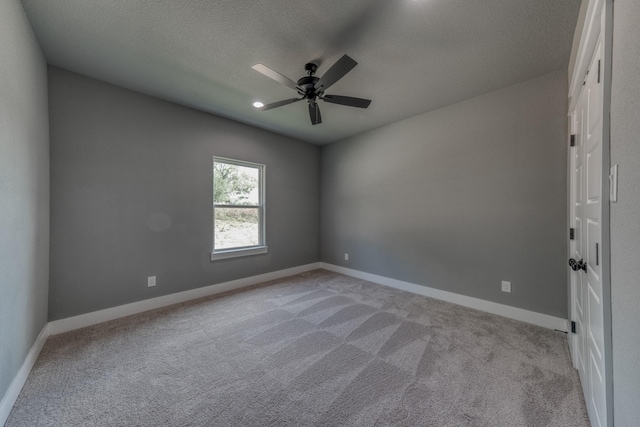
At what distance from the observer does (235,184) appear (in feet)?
12.5

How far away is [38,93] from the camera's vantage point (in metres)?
2.07

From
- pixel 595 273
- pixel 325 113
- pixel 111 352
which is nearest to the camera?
pixel 595 273

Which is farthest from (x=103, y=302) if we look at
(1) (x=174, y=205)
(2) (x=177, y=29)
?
(2) (x=177, y=29)

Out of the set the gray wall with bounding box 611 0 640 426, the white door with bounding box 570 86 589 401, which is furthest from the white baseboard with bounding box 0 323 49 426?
the white door with bounding box 570 86 589 401

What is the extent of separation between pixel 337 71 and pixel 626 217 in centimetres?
183

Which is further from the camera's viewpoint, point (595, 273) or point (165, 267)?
point (165, 267)

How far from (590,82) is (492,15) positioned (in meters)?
0.80

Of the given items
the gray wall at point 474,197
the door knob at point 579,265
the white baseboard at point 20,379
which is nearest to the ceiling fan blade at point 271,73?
the gray wall at point 474,197

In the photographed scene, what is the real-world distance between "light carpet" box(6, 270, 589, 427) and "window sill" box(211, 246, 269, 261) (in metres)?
0.86

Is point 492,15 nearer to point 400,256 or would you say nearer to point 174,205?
point 400,256

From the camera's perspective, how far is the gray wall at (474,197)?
2.46 m

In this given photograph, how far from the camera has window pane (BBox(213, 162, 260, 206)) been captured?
362 centimetres

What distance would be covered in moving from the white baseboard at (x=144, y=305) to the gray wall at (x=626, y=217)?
3.71 meters

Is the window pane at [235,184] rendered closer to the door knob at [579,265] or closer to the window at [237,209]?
the window at [237,209]
